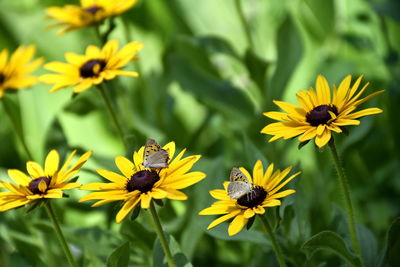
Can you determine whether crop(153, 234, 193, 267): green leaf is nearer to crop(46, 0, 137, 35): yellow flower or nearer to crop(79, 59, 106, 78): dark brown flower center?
crop(79, 59, 106, 78): dark brown flower center

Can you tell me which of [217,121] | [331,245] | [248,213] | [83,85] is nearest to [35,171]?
[83,85]

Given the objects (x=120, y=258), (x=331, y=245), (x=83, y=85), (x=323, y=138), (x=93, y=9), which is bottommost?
(x=331, y=245)

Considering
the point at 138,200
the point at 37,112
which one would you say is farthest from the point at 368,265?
the point at 37,112

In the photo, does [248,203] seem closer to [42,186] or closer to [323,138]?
[323,138]

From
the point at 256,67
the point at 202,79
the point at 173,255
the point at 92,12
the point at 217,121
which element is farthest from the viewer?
the point at 217,121

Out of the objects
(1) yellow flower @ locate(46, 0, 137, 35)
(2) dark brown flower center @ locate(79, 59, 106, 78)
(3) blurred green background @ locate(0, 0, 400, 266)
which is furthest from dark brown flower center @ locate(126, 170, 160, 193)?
(1) yellow flower @ locate(46, 0, 137, 35)

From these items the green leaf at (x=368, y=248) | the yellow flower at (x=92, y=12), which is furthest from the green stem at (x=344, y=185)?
the yellow flower at (x=92, y=12)

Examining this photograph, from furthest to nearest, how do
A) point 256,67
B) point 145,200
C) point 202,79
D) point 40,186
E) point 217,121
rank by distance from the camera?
point 217,121 < point 202,79 < point 256,67 < point 40,186 < point 145,200

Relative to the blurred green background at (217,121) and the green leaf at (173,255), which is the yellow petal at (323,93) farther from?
the green leaf at (173,255)
